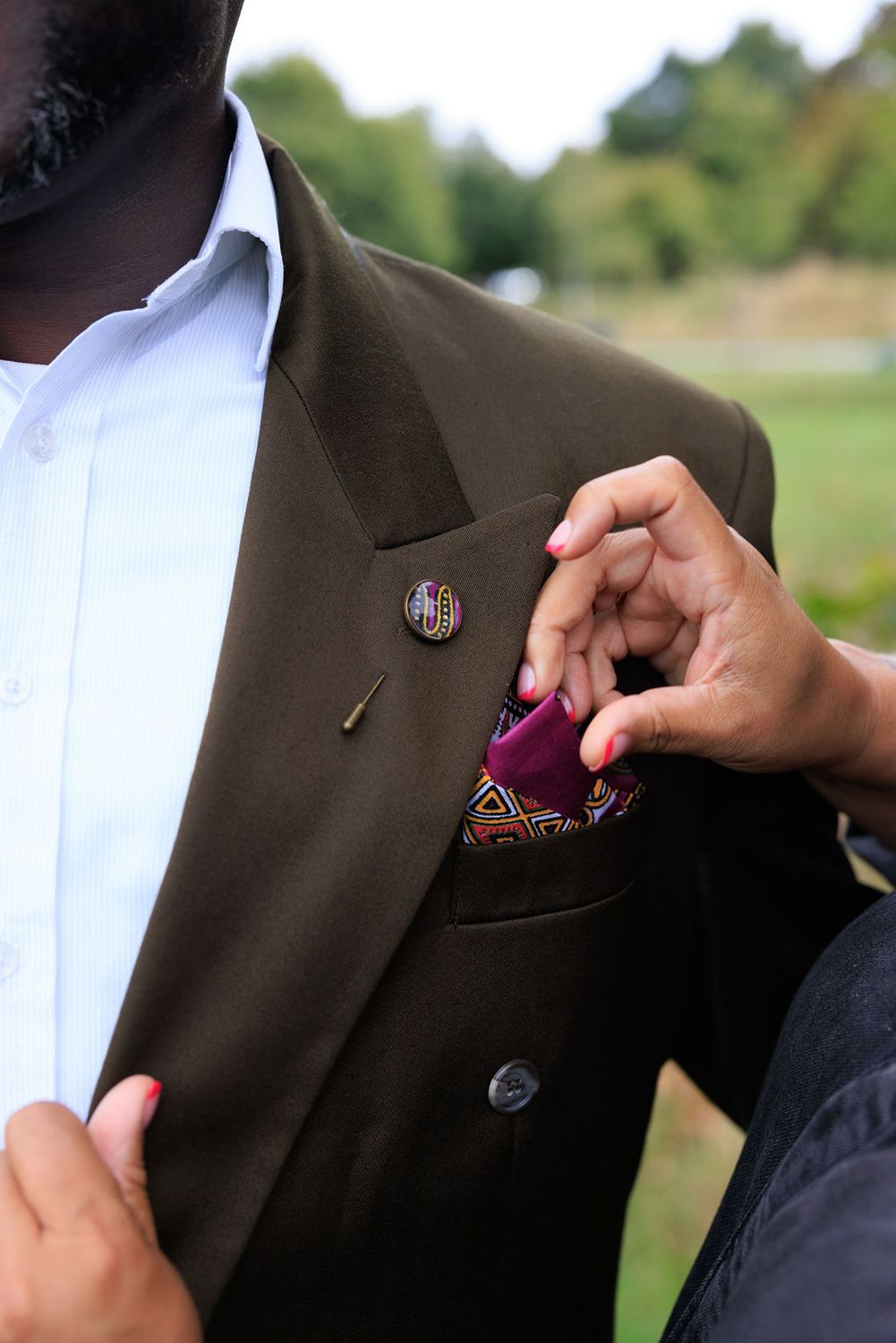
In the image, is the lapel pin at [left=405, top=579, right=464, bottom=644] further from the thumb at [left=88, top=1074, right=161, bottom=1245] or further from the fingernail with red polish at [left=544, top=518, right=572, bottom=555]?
the thumb at [left=88, top=1074, right=161, bottom=1245]

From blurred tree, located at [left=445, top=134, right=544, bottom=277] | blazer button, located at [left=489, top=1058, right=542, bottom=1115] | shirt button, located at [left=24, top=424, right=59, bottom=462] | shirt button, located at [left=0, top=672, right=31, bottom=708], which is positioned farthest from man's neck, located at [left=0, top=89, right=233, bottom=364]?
blurred tree, located at [left=445, top=134, right=544, bottom=277]

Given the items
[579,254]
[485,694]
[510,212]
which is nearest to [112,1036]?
[485,694]

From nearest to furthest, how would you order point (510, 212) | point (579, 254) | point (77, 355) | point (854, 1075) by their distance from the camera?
1. point (854, 1075)
2. point (77, 355)
3. point (579, 254)
4. point (510, 212)

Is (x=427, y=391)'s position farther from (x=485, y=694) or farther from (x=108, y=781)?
(x=108, y=781)

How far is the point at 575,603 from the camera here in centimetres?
134

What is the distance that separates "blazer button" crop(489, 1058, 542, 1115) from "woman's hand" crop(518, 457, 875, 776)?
40 cm

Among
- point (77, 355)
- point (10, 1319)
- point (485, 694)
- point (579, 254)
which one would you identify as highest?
point (77, 355)

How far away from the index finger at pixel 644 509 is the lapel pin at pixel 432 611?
13 cm

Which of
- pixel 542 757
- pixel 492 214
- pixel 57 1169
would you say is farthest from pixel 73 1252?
pixel 492 214

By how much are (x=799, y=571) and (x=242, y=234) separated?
8.18m

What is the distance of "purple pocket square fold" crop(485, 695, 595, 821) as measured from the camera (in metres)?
1.30

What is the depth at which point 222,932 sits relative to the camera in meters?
1.18

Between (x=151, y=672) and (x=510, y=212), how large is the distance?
61.5 metres

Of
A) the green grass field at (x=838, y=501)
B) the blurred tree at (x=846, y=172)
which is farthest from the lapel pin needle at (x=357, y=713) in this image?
the blurred tree at (x=846, y=172)
